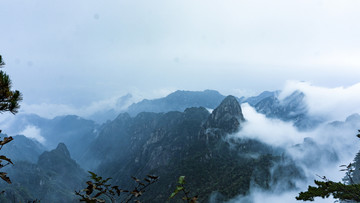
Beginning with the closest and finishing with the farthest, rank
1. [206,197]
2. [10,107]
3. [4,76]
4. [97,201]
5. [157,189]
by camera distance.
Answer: [97,201]
[4,76]
[10,107]
[206,197]
[157,189]

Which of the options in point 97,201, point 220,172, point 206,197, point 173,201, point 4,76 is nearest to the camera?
point 97,201

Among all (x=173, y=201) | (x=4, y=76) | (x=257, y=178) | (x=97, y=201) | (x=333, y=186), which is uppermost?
(x=257, y=178)

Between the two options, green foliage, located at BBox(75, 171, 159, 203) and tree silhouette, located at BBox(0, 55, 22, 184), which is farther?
tree silhouette, located at BBox(0, 55, 22, 184)

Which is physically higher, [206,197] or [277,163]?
[277,163]

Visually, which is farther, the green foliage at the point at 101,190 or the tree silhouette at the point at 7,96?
the tree silhouette at the point at 7,96

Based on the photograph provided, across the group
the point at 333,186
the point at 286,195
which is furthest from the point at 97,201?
the point at 286,195

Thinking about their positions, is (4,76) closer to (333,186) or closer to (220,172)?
(333,186)

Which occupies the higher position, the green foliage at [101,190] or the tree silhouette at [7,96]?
the tree silhouette at [7,96]

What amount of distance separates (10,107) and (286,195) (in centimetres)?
19499

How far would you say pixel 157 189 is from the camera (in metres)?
194

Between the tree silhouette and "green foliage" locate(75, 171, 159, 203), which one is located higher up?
the tree silhouette

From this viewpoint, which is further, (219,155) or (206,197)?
(219,155)

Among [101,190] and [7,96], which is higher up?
[7,96]

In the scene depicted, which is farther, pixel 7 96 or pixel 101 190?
pixel 7 96
